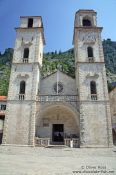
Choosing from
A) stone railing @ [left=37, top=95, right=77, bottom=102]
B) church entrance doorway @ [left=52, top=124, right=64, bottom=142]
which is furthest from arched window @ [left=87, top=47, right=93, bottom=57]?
church entrance doorway @ [left=52, top=124, right=64, bottom=142]

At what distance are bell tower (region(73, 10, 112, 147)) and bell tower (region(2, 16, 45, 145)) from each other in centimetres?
547

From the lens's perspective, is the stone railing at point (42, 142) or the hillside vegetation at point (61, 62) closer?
the stone railing at point (42, 142)

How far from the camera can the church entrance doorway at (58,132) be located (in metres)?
22.8

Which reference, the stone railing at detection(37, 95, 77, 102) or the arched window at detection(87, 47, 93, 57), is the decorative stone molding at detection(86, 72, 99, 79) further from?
the arched window at detection(87, 47, 93, 57)

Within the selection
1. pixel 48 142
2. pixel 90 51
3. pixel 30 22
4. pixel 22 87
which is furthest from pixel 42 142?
pixel 30 22

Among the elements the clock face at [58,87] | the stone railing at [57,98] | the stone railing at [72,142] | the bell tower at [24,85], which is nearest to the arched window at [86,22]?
the bell tower at [24,85]

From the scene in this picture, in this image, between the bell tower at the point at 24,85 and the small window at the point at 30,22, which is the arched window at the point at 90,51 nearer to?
the bell tower at the point at 24,85

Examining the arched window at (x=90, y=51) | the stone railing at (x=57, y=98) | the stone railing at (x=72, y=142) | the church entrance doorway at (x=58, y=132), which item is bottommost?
the stone railing at (x=72, y=142)

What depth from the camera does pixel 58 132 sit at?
22.9 m

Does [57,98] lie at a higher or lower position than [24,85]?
lower

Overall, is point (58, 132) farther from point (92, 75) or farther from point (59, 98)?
point (92, 75)

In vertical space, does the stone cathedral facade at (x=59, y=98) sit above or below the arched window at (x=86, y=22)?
below

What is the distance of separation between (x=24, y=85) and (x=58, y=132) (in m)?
7.31

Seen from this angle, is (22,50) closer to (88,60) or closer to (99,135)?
(88,60)
